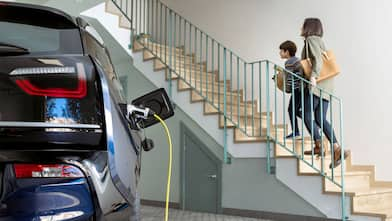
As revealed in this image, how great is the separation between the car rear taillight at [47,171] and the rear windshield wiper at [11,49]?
0.37 metres

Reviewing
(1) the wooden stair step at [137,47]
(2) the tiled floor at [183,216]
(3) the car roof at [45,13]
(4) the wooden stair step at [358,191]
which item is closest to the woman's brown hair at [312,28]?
(4) the wooden stair step at [358,191]

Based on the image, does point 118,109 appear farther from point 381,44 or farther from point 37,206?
point 381,44

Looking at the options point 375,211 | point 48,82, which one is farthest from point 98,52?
point 375,211

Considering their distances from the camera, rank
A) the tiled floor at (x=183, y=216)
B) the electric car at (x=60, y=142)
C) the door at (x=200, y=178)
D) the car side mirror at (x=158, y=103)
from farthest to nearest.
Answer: the door at (x=200, y=178) → the tiled floor at (x=183, y=216) → the car side mirror at (x=158, y=103) → the electric car at (x=60, y=142)

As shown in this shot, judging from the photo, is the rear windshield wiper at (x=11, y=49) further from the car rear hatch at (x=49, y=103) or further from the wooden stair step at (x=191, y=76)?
the wooden stair step at (x=191, y=76)

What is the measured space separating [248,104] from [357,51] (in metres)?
1.61

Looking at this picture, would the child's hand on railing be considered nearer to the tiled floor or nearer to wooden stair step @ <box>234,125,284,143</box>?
wooden stair step @ <box>234,125,284,143</box>

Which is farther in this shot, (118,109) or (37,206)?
(118,109)

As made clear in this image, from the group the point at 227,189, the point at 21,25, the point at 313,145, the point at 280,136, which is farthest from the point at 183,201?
the point at 21,25

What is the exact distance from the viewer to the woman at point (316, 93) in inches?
167

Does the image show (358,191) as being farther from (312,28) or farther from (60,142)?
(60,142)

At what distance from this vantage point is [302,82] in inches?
170

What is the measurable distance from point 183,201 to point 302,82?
2161 millimetres

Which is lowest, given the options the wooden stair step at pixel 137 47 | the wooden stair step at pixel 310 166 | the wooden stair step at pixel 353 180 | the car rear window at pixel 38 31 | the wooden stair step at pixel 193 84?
the wooden stair step at pixel 353 180
